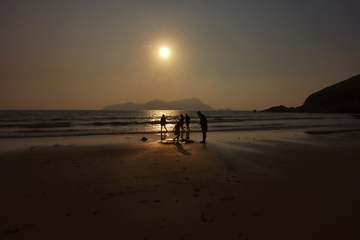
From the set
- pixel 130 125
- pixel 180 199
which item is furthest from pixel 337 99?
pixel 180 199

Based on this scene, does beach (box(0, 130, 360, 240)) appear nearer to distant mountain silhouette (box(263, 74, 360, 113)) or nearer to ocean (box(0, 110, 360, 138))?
ocean (box(0, 110, 360, 138))

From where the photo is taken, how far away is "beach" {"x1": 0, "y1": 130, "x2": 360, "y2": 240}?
15.5ft

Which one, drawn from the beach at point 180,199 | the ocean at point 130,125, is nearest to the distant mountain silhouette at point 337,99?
the ocean at point 130,125

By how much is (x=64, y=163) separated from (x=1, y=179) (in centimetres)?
268

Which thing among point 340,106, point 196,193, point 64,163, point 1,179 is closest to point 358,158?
point 196,193

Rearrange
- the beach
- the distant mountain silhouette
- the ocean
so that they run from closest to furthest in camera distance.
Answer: the beach, the ocean, the distant mountain silhouette

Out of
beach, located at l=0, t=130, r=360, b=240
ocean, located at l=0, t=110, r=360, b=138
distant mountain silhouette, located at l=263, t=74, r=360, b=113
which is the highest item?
distant mountain silhouette, located at l=263, t=74, r=360, b=113

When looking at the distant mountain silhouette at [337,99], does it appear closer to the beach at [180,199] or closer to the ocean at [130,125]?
the ocean at [130,125]

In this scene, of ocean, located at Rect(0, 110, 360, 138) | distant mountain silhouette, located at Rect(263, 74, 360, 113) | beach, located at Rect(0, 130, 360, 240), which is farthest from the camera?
distant mountain silhouette, located at Rect(263, 74, 360, 113)

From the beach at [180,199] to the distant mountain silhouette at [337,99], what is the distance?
4548 inches

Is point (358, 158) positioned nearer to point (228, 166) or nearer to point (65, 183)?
point (228, 166)

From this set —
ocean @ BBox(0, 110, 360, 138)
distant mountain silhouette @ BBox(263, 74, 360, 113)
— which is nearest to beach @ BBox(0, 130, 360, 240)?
ocean @ BBox(0, 110, 360, 138)

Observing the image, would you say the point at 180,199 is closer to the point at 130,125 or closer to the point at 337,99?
the point at 130,125

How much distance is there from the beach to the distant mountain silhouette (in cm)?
11553
